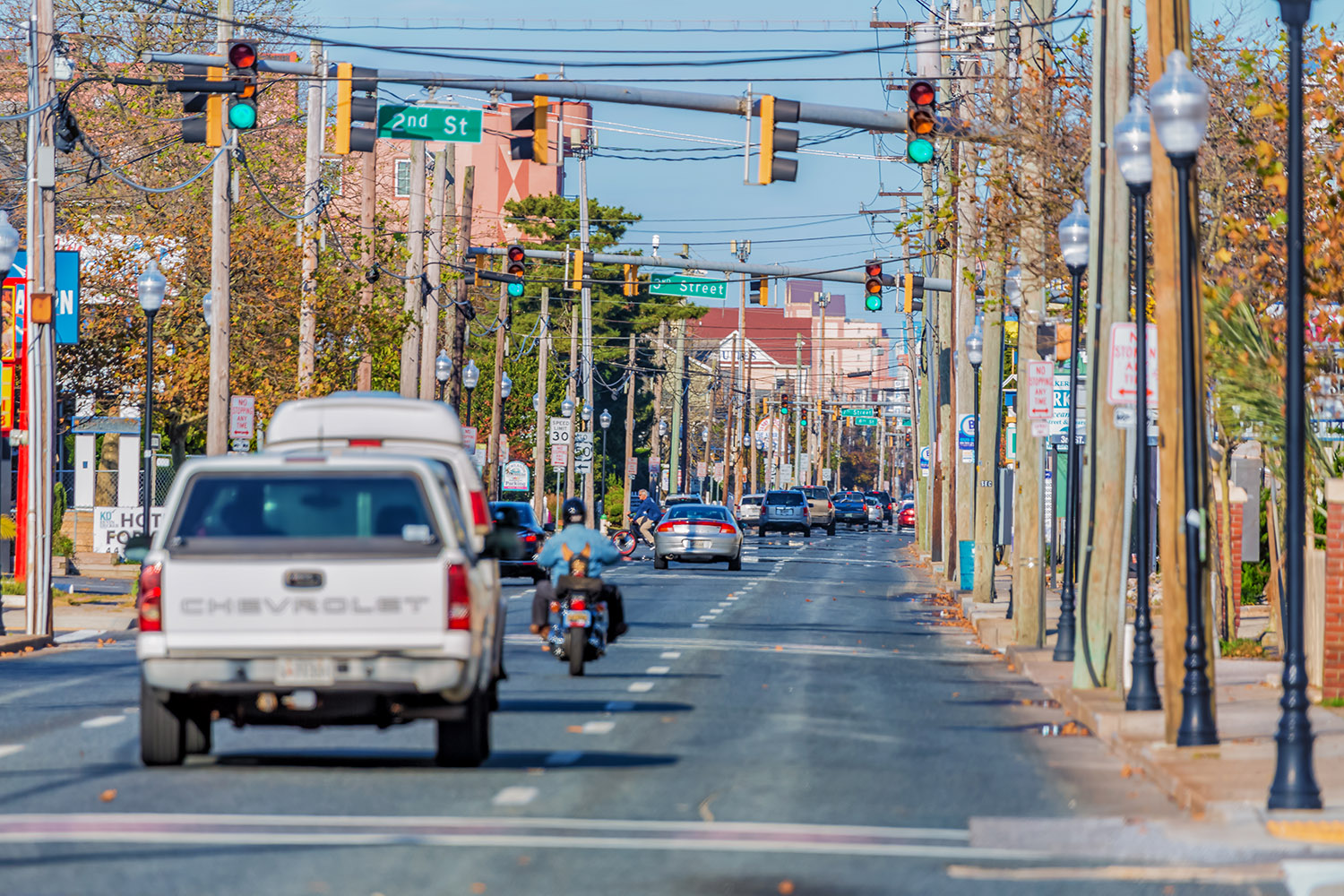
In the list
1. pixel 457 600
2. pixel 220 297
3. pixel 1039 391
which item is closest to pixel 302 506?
pixel 457 600

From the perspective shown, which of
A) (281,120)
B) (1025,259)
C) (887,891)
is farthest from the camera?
(281,120)

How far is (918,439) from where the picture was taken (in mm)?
77062

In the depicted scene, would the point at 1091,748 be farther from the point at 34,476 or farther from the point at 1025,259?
the point at 34,476

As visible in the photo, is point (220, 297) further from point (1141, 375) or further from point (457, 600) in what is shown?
point (457, 600)

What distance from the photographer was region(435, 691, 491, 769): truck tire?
12734 mm

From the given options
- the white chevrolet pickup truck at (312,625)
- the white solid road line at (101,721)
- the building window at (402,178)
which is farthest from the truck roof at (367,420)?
the building window at (402,178)

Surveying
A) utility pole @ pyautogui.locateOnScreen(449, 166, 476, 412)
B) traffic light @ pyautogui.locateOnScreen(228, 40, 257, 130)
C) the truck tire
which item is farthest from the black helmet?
utility pole @ pyautogui.locateOnScreen(449, 166, 476, 412)

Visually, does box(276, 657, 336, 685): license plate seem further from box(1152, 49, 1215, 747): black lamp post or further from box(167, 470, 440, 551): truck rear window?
box(1152, 49, 1215, 747): black lamp post

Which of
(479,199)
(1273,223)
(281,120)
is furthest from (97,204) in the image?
(479,199)

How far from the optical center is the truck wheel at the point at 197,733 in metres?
12.9

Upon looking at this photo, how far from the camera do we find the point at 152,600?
40.3 ft

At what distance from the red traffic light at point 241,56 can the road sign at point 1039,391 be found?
31.5 ft

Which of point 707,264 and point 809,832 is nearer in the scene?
point 809,832

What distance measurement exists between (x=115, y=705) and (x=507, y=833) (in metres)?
7.44
